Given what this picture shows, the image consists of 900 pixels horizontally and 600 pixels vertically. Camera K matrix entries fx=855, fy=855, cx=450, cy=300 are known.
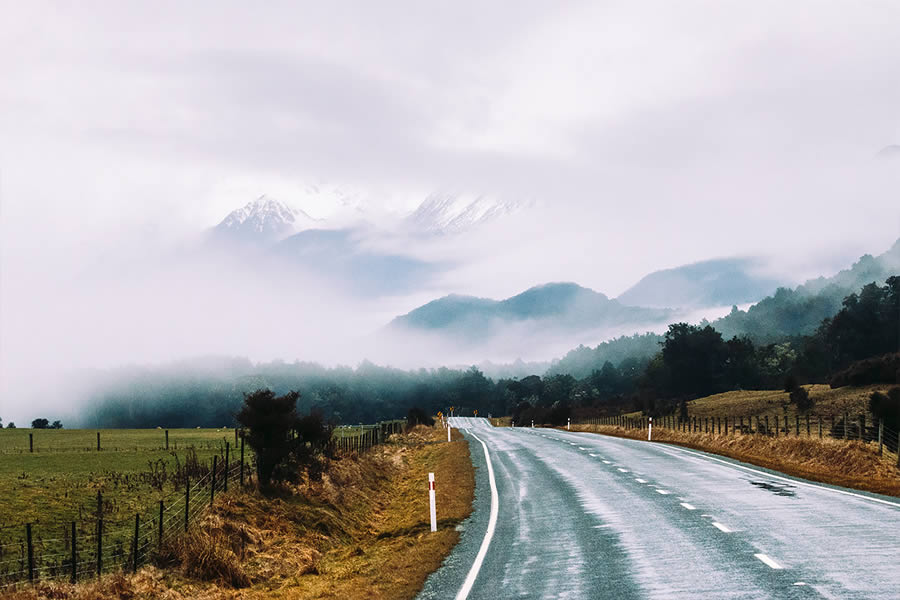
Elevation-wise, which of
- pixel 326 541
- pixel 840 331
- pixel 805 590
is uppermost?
pixel 840 331

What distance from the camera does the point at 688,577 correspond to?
11.9 meters

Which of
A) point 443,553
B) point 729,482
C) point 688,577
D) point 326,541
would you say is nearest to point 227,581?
point 443,553

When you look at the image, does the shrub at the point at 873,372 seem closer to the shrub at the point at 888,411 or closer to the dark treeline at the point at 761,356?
the dark treeline at the point at 761,356

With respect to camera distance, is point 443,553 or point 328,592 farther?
point 443,553

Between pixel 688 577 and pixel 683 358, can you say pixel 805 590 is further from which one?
pixel 683 358

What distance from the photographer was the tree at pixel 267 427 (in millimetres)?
24734

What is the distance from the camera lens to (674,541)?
15094mm

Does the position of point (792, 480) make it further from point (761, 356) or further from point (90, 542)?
point (761, 356)

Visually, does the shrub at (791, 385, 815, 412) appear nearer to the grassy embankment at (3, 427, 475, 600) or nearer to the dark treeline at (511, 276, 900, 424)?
the dark treeline at (511, 276, 900, 424)

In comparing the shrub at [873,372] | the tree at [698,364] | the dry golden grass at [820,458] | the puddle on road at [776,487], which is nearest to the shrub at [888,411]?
the dry golden grass at [820,458]

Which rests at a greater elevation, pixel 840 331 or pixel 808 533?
pixel 840 331

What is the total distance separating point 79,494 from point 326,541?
8548 millimetres

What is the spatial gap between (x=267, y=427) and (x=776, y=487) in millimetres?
14633

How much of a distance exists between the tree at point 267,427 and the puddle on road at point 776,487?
13.6 metres
